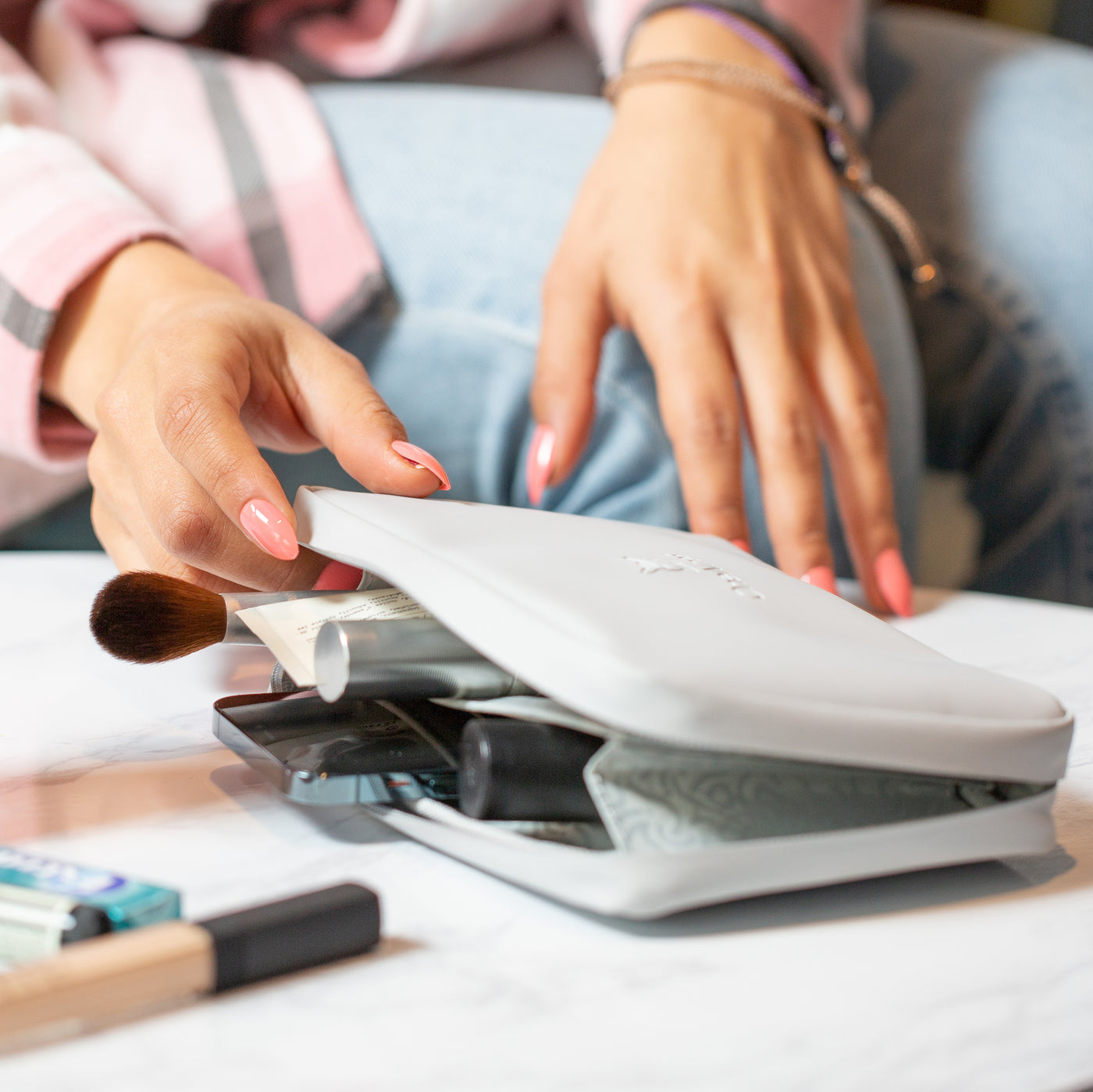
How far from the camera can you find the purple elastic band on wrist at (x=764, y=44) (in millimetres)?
790

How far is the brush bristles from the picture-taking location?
33 cm

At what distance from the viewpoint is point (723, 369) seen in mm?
627

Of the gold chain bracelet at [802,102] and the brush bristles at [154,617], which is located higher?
the gold chain bracelet at [802,102]

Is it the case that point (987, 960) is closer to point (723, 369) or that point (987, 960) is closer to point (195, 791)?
point (195, 791)

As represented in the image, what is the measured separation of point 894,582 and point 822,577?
0.19 ft

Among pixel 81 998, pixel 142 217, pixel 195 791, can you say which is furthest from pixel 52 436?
pixel 81 998

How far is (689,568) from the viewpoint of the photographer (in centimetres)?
33

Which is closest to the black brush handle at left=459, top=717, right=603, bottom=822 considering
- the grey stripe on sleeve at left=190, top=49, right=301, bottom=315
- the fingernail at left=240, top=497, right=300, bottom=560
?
the fingernail at left=240, top=497, right=300, bottom=560

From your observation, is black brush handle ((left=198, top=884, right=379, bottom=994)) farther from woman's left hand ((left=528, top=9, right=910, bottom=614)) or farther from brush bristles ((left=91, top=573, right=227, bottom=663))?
woman's left hand ((left=528, top=9, right=910, bottom=614))

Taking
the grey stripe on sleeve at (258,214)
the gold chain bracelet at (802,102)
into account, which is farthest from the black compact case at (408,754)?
the gold chain bracelet at (802,102)

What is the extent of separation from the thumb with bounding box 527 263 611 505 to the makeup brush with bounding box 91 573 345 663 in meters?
0.29

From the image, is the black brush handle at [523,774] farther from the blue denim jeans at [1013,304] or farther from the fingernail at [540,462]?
the blue denim jeans at [1013,304]

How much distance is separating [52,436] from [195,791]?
1.11ft

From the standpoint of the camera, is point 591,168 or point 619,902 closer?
point 619,902
